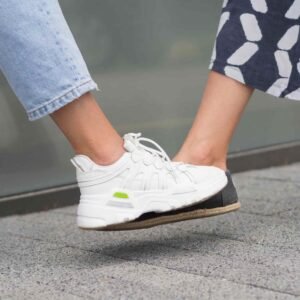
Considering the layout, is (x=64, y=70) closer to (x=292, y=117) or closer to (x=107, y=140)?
(x=107, y=140)

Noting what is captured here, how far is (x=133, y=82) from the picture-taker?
7.38 ft

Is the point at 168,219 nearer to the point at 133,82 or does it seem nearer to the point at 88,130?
the point at 88,130

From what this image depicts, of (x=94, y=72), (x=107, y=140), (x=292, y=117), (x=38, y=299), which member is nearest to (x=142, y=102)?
(x=94, y=72)

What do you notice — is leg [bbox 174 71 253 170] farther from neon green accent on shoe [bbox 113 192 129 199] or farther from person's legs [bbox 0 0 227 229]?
neon green accent on shoe [bbox 113 192 129 199]

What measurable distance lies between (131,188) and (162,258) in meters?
0.14

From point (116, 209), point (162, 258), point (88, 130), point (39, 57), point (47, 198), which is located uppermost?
point (39, 57)

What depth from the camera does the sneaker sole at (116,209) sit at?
4.65 ft

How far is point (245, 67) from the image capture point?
1631mm

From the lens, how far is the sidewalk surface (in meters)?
1.27

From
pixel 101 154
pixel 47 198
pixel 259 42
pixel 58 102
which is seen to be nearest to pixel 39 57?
pixel 58 102

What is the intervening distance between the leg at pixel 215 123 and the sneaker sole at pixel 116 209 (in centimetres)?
13

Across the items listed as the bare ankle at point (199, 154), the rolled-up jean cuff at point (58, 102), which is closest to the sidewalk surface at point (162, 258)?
the bare ankle at point (199, 154)

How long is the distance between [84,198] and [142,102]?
2.85ft

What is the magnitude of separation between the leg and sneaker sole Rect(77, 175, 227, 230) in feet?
0.44
